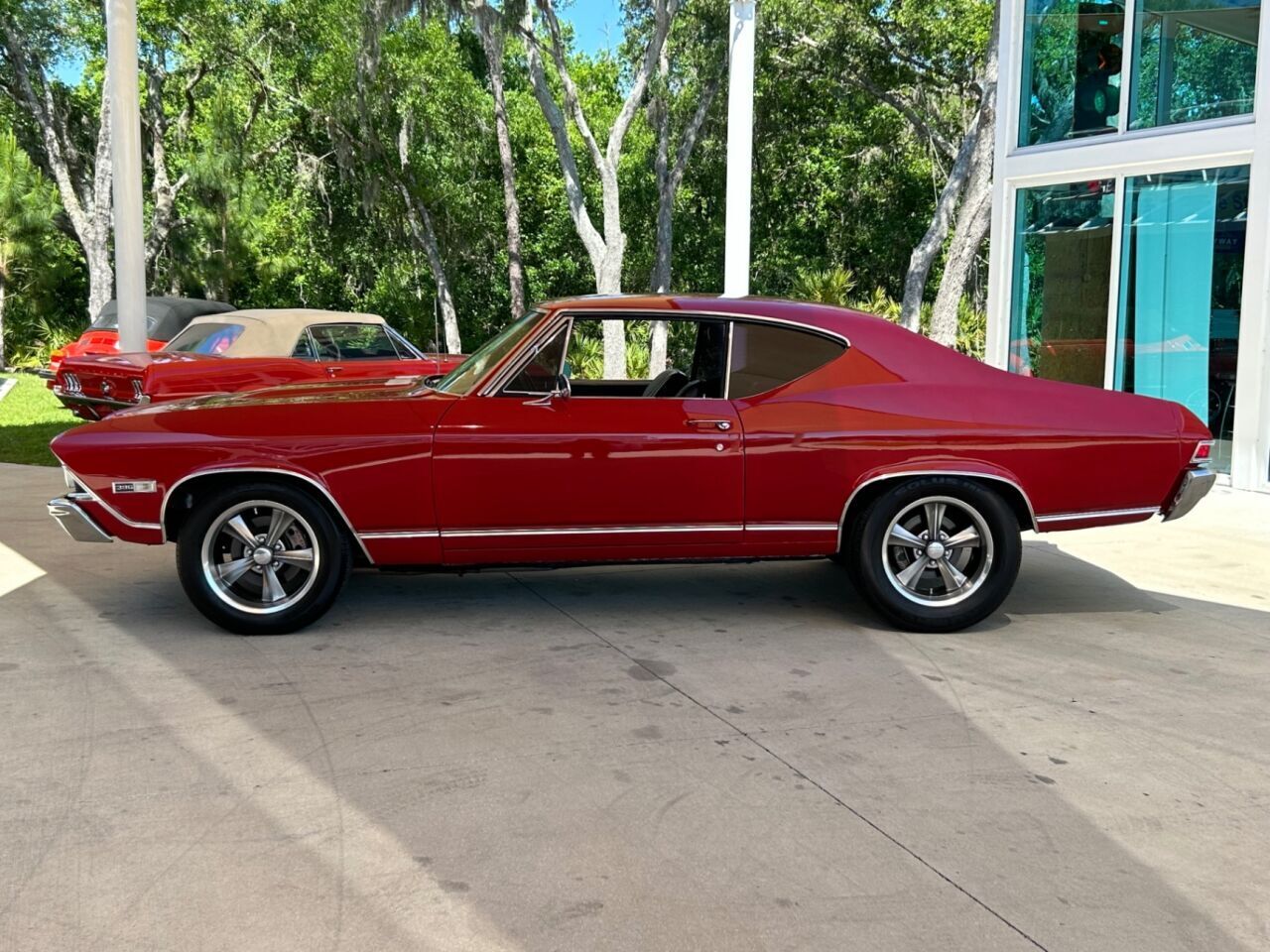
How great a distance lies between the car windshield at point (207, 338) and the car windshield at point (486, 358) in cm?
668

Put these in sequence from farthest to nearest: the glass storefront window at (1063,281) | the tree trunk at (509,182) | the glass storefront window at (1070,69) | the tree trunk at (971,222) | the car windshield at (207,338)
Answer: the tree trunk at (509,182) → the tree trunk at (971,222) → the car windshield at (207,338) → the glass storefront window at (1063,281) → the glass storefront window at (1070,69)

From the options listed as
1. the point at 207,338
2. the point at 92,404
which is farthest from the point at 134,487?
the point at 207,338

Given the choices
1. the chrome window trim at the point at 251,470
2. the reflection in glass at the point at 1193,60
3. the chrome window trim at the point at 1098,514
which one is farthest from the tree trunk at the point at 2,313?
the chrome window trim at the point at 1098,514

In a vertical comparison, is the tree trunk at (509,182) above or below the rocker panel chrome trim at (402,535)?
above

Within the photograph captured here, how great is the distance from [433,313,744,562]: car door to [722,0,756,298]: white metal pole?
19.6ft

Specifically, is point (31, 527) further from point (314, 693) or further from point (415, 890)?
point (415, 890)

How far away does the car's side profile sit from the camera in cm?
1087

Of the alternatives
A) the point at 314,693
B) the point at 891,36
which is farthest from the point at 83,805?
the point at 891,36

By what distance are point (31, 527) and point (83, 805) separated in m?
5.02

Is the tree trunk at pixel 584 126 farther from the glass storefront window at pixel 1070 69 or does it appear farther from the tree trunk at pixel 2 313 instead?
the tree trunk at pixel 2 313

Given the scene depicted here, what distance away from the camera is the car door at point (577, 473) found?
555 cm

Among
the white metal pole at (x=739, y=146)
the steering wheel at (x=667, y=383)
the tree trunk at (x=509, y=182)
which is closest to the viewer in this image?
the steering wheel at (x=667, y=383)

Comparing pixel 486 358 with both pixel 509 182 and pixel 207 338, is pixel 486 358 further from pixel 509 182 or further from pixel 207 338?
pixel 509 182

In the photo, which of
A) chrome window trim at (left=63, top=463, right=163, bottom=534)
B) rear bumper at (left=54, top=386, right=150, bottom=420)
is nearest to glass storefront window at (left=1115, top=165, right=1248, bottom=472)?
chrome window trim at (left=63, top=463, right=163, bottom=534)
